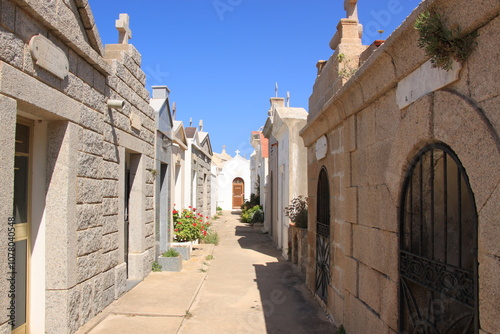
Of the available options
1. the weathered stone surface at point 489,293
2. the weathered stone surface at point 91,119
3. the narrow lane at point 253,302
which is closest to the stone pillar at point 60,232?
the weathered stone surface at point 91,119

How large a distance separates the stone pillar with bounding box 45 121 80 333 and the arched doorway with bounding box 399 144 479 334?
10.4 feet

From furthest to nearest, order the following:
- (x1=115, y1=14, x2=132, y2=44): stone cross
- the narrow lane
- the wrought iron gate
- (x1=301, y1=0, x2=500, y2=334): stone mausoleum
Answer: (x1=115, y1=14, x2=132, y2=44): stone cross, the wrought iron gate, the narrow lane, (x1=301, y1=0, x2=500, y2=334): stone mausoleum

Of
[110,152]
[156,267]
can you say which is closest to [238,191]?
[156,267]

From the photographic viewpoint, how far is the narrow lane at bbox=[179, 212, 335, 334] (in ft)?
16.8

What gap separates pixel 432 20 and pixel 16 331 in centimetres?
419

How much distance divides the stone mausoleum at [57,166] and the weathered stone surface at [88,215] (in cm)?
1

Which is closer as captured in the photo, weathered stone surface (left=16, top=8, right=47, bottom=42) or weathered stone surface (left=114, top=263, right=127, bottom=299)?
weathered stone surface (left=16, top=8, right=47, bottom=42)

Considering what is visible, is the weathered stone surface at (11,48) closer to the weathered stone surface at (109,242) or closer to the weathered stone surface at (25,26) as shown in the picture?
the weathered stone surface at (25,26)

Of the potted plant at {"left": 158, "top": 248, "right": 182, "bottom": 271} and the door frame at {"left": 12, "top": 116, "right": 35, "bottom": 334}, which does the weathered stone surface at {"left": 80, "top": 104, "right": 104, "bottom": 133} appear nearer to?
the door frame at {"left": 12, "top": 116, "right": 35, "bottom": 334}

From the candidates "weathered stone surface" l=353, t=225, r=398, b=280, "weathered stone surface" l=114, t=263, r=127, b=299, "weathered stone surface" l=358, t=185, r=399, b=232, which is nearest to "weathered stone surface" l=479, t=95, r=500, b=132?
"weathered stone surface" l=358, t=185, r=399, b=232

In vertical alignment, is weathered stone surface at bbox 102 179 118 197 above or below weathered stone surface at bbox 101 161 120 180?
below

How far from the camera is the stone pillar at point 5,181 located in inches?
121

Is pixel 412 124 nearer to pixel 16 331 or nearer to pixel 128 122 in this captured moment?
pixel 16 331

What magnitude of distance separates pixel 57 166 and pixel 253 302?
3603 mm
